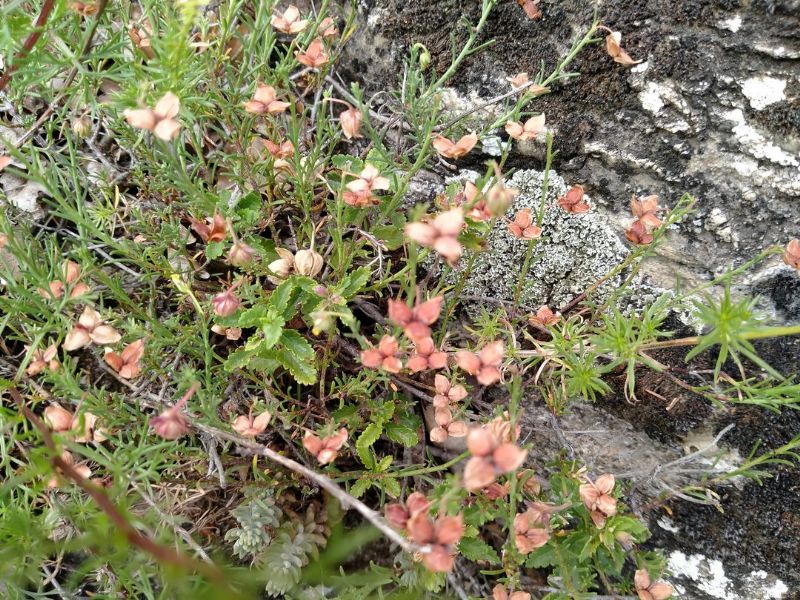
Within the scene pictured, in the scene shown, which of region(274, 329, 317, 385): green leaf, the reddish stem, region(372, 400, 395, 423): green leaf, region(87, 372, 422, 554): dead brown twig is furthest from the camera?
region(372, 400, 395, 423): green leaf

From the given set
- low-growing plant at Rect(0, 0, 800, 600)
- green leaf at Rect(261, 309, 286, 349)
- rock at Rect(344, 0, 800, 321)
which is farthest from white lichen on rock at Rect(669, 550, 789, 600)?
green leaf at Rect(261, 309, 286, 349)

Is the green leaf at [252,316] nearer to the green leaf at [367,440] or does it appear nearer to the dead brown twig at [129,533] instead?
the green leaf at [367,440]

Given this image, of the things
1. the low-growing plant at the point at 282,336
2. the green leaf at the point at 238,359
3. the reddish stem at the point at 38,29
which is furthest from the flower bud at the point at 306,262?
the reddish stem at the point at 38,29

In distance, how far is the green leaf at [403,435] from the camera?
1.73 metres

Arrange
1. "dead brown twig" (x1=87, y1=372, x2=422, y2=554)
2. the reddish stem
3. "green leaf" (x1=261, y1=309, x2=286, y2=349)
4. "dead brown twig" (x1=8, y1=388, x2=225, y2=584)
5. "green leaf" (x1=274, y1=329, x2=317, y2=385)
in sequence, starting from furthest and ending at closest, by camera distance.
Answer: "green leaf" (x1=274, y1=329, x2=317, y2=385), "green leaf" (x1=261, y1=309, x2=286, y2=349), the reddish stem, "dead brown twig" (x1=87, y1=372, x2=422, y2=554), "dead brown twig" (x1=8, y1=388, x2=225, y2=584)

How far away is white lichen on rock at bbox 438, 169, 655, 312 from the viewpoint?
1.79m

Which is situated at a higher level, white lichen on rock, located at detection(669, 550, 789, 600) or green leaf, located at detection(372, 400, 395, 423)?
green leaf, located at detection(372, 400, 395, 423)

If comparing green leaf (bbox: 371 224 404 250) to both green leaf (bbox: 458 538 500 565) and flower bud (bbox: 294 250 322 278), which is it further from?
green leaf (bbox: 458 538 500 565)

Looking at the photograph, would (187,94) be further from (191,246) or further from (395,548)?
(395,548)

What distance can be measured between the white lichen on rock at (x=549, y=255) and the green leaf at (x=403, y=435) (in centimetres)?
42

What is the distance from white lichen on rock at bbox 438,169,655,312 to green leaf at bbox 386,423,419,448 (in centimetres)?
42

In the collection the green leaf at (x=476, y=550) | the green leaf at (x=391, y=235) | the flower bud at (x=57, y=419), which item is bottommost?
the green leaf at (x=476, y=550)

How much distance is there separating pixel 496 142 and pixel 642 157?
402 mm

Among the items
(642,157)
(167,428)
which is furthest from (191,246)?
Answer: (642,157)
